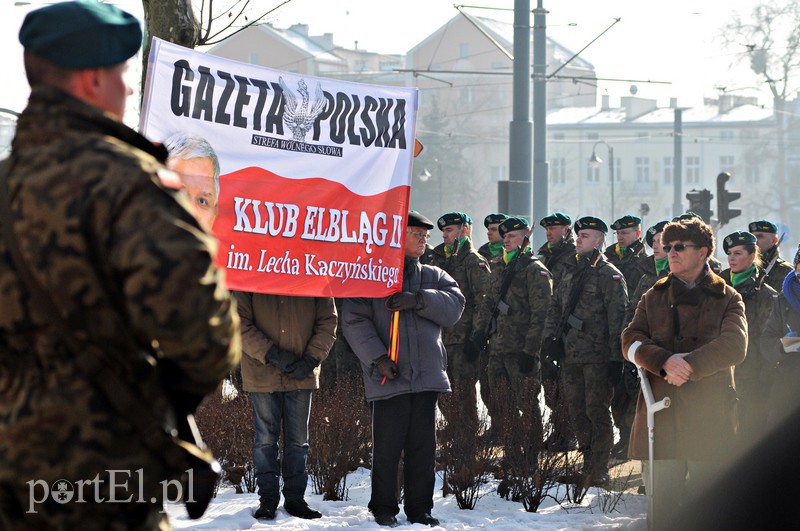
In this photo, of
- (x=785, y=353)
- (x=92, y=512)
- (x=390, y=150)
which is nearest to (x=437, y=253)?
(x=785, y=353)

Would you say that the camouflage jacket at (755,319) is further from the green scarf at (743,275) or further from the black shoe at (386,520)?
the black shoe at (386,520)

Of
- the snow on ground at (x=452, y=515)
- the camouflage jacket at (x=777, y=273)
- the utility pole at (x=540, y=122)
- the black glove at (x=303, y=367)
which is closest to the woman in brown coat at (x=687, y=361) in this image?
the snow on ground at (x=452, y=515)

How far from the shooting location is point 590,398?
10.5 m

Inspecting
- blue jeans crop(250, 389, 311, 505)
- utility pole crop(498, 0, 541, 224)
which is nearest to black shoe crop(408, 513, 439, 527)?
blue jeans crop(250, 389, 311, 505)

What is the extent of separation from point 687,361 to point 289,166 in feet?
8.13

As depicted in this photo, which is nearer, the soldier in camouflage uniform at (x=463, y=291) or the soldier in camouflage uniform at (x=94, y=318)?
the soldier in camouflage uniform at (x=94, y=318)

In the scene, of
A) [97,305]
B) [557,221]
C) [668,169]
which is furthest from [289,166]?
[668,169]

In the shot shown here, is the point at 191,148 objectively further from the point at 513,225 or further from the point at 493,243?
the point at 493,243

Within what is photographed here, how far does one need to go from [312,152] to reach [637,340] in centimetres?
217

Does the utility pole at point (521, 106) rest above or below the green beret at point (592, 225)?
above

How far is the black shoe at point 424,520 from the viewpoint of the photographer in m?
7.25

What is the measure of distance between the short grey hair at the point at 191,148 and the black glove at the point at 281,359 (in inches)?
43.9

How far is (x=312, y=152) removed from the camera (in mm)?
6949

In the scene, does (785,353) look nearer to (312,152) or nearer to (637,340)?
(637,340)
